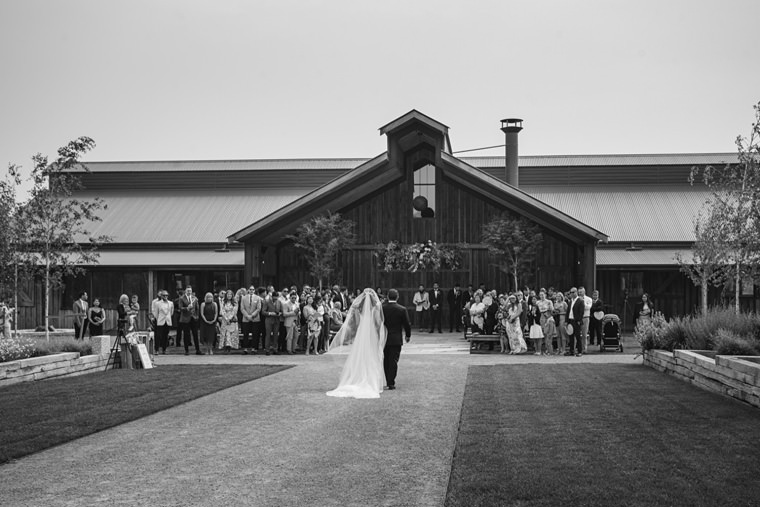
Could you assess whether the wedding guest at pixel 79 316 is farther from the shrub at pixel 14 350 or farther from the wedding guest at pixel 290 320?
the shrub at pixel 14 350

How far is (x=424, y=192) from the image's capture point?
117ft

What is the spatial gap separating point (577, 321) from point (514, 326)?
5.49 feet

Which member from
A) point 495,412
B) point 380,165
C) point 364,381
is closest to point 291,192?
point 380,165

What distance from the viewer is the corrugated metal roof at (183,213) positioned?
3769 centimetres

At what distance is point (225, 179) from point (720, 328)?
2894 centimetres

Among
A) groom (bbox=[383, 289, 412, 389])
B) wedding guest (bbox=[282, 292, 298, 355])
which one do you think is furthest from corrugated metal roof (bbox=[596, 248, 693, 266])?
groom (bbox=[383, 289, 412, 389])

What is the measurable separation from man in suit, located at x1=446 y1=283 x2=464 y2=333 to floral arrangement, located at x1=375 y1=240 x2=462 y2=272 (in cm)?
95

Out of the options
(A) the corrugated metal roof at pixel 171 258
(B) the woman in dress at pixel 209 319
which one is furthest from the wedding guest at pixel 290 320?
(A) the corrugated metal roof at pixel 171 258

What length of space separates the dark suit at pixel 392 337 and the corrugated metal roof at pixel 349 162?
2587 centimetres

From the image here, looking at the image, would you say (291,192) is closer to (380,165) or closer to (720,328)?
(380,165)

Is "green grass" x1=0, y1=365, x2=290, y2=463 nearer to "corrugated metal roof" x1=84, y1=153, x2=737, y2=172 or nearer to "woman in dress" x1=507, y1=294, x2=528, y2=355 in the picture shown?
"woman in dress" x1=507, y1=294, x2=528, y2=355

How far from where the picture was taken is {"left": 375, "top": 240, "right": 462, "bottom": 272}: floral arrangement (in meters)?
34.3

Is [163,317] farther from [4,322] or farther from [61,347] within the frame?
[61,347]

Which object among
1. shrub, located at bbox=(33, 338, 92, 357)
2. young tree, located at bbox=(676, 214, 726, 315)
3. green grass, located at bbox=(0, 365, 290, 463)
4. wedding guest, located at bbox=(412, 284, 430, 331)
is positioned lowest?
green grass, located at bbox=(0, 365, 290, 463)
